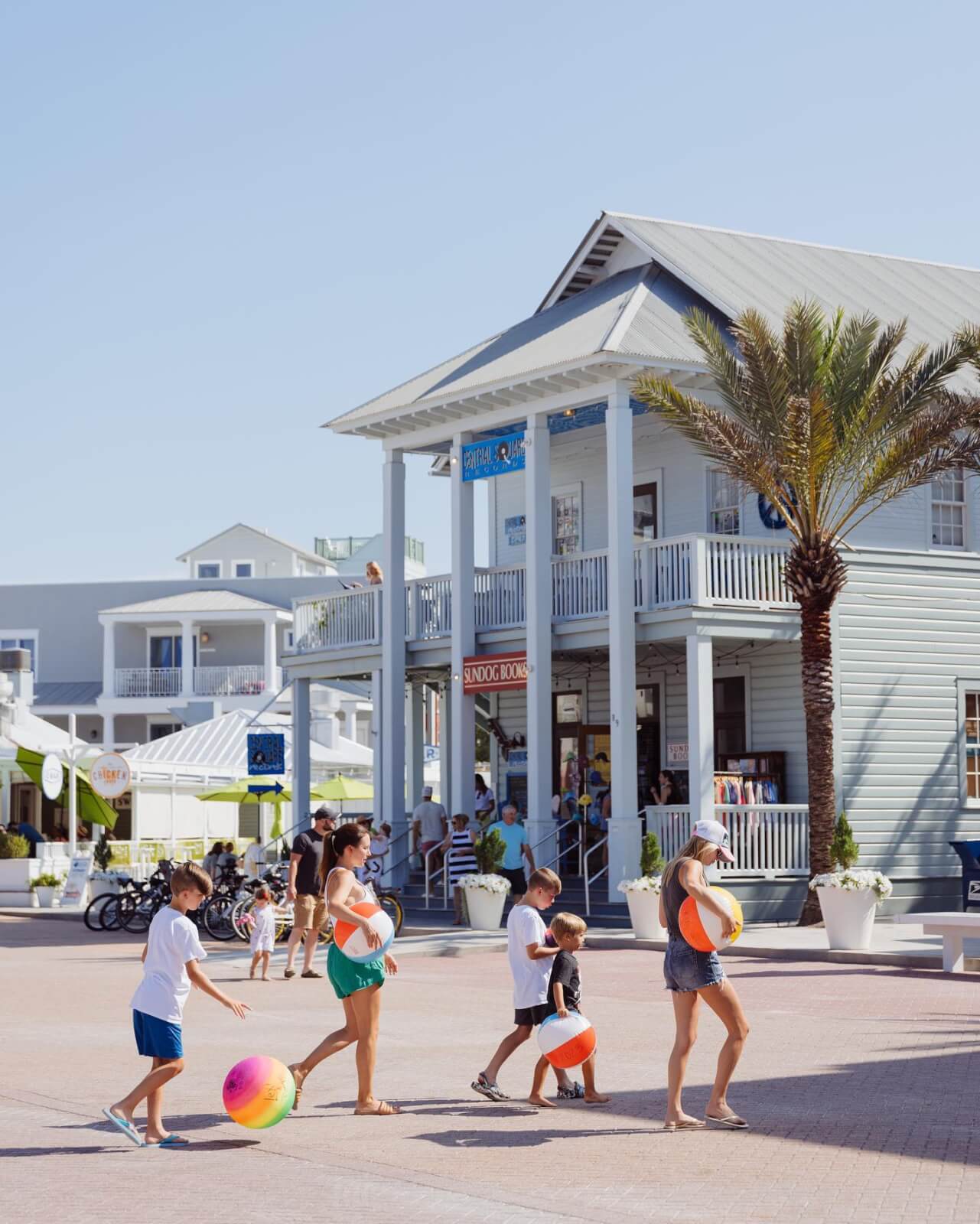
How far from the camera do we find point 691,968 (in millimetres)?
9578

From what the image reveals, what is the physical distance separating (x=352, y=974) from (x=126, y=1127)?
144 centimetres

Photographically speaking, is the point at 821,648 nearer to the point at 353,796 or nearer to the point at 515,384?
the point at 515,384

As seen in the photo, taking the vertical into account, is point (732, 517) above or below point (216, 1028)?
above

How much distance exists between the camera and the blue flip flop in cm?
920

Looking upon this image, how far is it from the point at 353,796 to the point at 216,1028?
2250 cm

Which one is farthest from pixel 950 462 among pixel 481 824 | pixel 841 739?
pixel 481 824

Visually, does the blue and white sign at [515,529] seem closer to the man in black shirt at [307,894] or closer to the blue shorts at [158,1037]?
the man in black shirt at [307,894]

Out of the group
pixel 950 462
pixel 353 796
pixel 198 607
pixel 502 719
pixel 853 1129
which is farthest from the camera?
pixel 198 607

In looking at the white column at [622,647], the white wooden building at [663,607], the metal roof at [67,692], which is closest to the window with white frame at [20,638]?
the metal roof at [67,692]

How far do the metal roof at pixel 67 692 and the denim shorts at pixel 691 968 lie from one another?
58.8 m

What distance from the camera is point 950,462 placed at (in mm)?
24016

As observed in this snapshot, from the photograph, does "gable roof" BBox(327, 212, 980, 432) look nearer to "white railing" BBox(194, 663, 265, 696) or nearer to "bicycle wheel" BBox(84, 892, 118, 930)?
"bicycle wheel" BBox(84, 892, 118, 930)

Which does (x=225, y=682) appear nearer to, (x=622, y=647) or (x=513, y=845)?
(x=513, y=845)

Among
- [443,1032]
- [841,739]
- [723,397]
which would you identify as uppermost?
[723,397]
